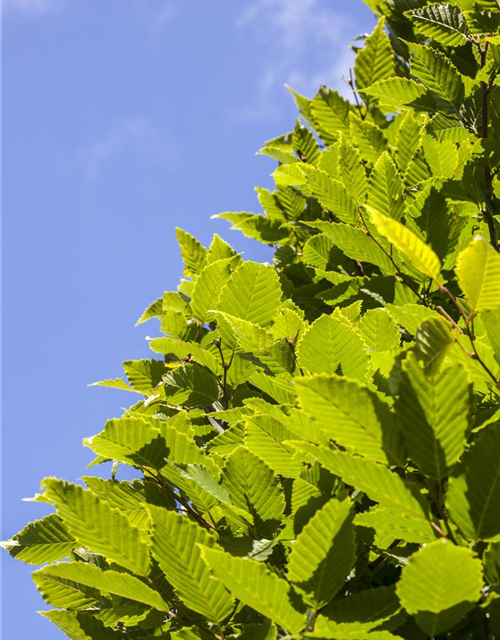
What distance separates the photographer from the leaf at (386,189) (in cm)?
194

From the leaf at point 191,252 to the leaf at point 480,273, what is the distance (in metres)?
1.98

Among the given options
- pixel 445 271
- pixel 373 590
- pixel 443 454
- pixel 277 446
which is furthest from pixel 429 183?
pixel 373 590

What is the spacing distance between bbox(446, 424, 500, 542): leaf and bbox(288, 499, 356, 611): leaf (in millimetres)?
185

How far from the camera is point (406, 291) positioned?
208 cm

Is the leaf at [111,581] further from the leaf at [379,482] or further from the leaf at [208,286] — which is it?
the leaf at [208,286]

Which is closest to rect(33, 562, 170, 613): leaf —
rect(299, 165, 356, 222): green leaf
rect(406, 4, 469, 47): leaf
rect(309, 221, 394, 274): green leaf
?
rect(309, 221, 394, 274): green leaf

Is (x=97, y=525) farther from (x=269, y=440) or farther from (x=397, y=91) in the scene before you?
(x=397, y=91)

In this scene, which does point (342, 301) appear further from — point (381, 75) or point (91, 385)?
point (381, 75)

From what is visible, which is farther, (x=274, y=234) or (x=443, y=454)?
(x=274, y=234)

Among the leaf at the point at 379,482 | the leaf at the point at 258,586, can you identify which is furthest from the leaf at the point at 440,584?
the leaf at the point at 258,586

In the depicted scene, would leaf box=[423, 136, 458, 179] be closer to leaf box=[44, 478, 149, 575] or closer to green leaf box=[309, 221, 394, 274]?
green leaf box=[309, 221, 394, 274]

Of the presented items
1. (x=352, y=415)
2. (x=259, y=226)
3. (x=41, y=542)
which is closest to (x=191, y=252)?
(x=259, y=226)

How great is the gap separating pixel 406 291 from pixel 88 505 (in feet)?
4.38

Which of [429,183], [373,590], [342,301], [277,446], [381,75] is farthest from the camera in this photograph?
[381,75]
